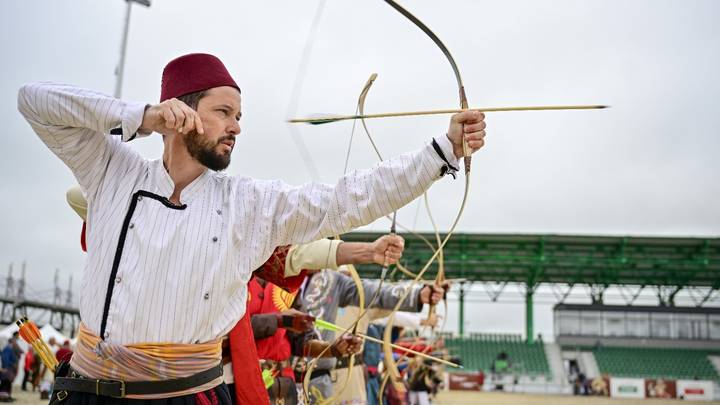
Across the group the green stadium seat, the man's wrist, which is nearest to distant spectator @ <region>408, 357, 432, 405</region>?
the man's wrist

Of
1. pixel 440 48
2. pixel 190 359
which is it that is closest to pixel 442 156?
pixel 440 48

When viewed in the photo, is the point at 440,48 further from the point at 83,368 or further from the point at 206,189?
the point at 83,368

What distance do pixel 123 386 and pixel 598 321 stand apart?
32969 millimetres

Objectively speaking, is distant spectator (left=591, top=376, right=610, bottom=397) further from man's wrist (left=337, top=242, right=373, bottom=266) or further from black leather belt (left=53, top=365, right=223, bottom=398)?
black leather belt (left=53, top=365, right=223, bottom=398)

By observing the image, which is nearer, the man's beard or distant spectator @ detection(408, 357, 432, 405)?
the man's beard

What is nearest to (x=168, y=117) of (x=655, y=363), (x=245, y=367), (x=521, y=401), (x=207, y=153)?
(x=207, y=153)

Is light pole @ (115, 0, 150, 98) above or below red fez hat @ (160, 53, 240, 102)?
above

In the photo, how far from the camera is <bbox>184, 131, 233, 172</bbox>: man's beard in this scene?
6.31ft

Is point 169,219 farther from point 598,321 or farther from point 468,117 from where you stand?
point 598,321

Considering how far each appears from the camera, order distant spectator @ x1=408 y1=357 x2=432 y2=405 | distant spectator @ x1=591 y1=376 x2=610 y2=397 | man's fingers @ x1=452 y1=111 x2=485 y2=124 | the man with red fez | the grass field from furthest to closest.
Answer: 1. distant spectator @ x1=591 y1=376 x2=610 y2=397
2. the grass field
3. distant spectator @ x1=408 y1=357 x2=432 y2=405
4. the man with red fez
5. man's fingers @ x1=452 y1=111 x2=485 y2=124

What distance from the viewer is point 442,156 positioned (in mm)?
1668

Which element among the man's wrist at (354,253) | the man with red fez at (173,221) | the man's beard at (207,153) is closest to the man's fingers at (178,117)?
the man with red fez at (173,221)

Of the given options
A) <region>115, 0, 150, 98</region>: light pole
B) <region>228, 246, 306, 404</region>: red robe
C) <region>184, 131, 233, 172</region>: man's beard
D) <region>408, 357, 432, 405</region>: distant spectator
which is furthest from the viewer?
<region>115, 0, 150, 98</region>: light pole

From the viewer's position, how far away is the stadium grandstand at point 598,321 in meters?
27.3
